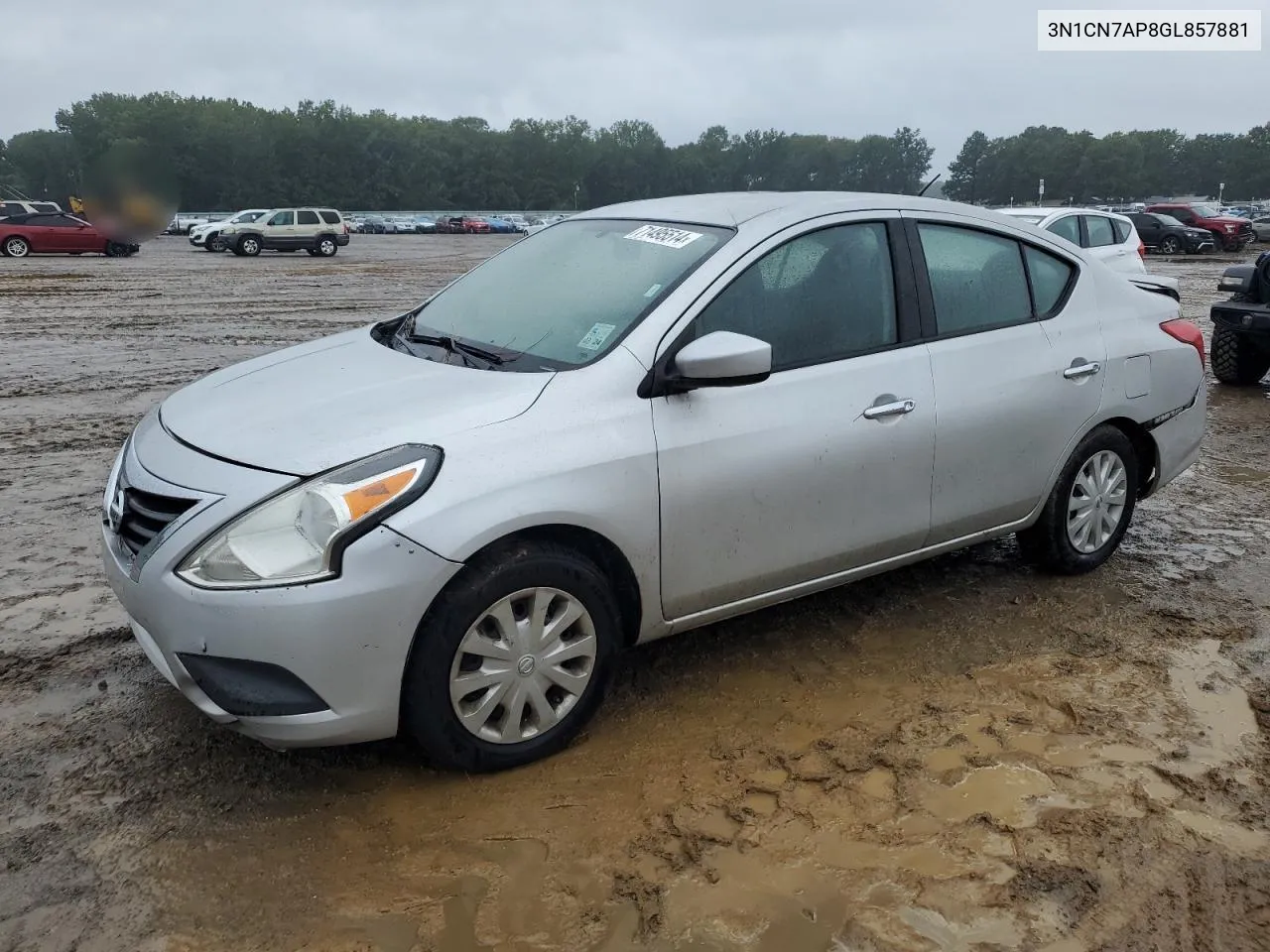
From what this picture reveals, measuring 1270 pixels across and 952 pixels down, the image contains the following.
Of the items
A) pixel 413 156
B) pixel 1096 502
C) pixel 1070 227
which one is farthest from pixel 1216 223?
pixel 413 156

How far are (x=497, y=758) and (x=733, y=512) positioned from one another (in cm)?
106

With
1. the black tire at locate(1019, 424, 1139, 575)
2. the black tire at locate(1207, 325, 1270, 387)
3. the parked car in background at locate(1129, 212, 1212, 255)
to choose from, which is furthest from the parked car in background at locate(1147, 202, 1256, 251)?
the black tire at locate(1019, 424, 1139, 575)

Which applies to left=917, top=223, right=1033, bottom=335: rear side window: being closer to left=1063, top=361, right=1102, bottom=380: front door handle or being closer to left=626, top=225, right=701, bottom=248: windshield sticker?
left=1063, top=361, right=1102, bottom=380: front door handle

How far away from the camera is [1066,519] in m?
4.47

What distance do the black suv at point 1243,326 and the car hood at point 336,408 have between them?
8498 mm

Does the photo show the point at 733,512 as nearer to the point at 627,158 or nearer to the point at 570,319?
the point at 570,319

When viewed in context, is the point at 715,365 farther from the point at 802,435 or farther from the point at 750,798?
the point at 750,798

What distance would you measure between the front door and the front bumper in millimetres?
871

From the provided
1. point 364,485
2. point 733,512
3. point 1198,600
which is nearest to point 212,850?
point 364,485

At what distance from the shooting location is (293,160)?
3157 inches

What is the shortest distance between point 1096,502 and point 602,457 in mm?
2650

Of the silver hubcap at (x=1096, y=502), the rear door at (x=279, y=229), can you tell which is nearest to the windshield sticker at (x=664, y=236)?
the silver hubcap at (x=1096, y=502)

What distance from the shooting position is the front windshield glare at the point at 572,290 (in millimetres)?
3389

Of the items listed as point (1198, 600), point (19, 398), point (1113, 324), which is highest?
point (1113, 324)
